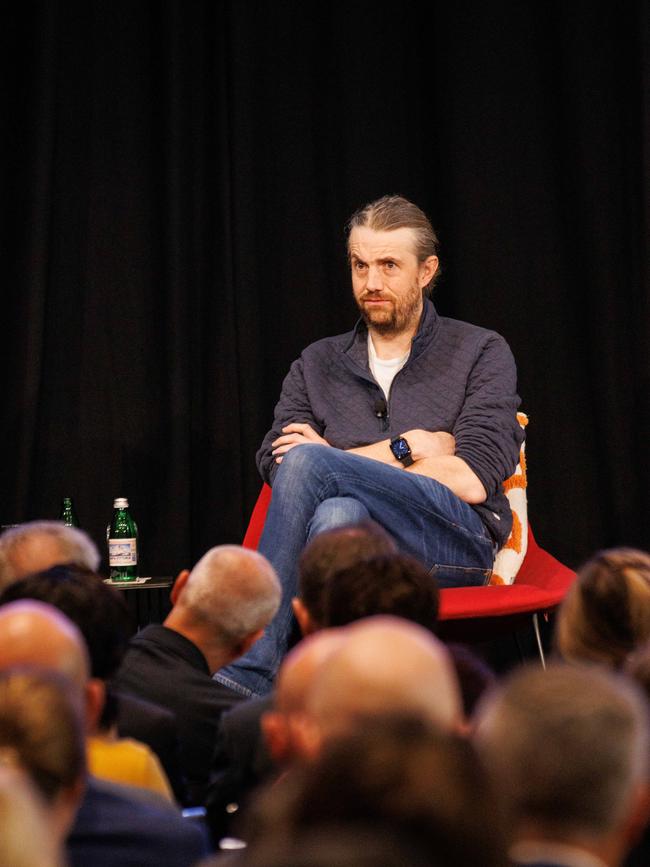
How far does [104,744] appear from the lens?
1567 mm

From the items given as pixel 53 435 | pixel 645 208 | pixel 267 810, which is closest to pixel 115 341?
pixel 53 435

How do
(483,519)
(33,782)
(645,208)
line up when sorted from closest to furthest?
1. (33,782)
2. (483,519)
3. (645,208)

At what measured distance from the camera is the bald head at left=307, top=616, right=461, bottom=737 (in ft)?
3.56

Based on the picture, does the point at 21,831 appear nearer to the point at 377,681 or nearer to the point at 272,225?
the point at 377,681

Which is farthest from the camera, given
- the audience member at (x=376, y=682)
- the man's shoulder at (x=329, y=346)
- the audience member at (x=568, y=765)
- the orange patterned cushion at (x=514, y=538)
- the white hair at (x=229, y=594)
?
the man's shoulder at (x=329, y=346)

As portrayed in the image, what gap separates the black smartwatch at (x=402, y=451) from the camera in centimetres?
341

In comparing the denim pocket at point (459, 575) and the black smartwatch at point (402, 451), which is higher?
the black smartwatch at point (402, 451)

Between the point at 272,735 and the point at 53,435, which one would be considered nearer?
the point at 272,735

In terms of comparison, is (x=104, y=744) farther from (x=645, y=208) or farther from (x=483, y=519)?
(x=645, y=208)

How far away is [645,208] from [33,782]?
135 inches

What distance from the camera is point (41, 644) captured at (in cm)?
146

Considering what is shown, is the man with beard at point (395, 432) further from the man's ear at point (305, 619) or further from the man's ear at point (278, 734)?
the man's ear at point (278, 734)

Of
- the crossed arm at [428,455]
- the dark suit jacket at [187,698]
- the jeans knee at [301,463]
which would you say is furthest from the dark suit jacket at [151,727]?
the crossed arm at [428,455]

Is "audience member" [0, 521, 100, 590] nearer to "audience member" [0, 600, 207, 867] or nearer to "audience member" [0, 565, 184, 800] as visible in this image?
"audience member" [0, 565, 184, 800]
